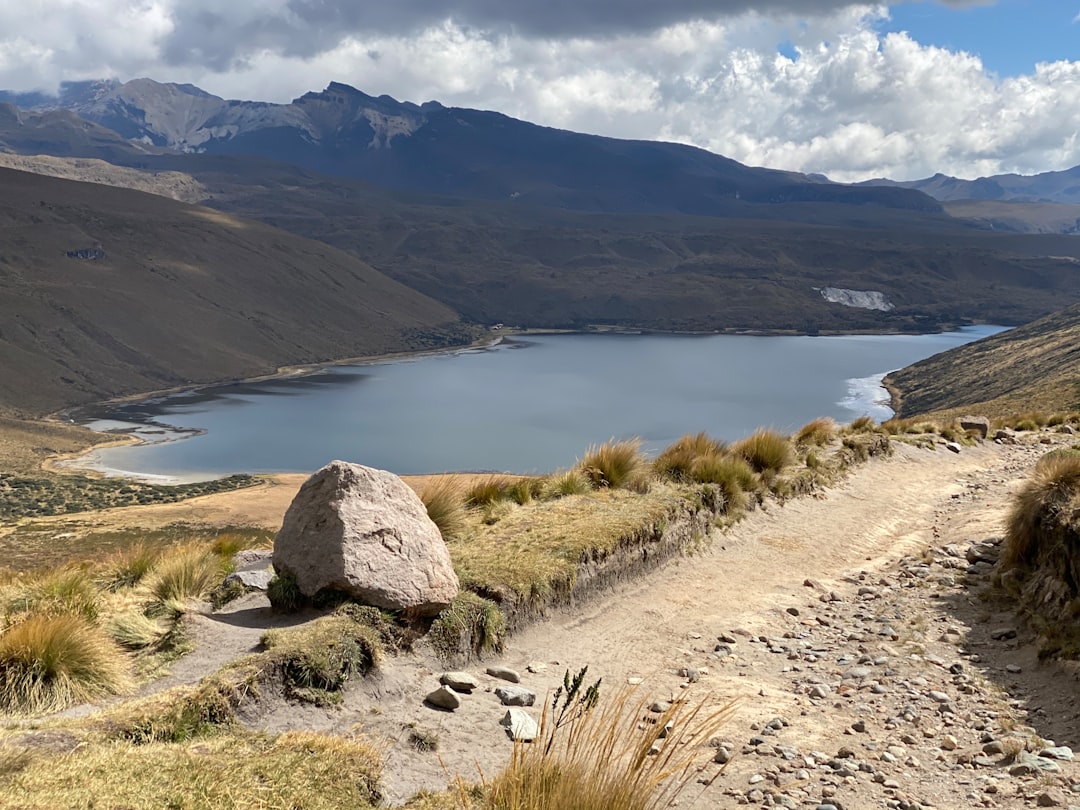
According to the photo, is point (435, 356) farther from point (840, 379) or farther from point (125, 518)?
point (125, 518)

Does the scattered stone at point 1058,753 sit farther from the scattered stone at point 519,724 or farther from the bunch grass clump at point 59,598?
the bunch grass clump at point 59,598

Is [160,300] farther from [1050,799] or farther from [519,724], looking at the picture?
[1050,799]

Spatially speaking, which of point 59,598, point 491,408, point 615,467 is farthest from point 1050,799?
point 491,408

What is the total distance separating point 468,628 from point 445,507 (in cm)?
248

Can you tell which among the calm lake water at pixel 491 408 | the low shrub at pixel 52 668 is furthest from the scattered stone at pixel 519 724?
the calm lake water at pixel 491 408

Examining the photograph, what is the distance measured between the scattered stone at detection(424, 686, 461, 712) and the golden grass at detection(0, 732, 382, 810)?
1.06 metres

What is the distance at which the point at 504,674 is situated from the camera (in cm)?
631

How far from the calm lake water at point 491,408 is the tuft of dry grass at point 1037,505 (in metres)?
41.6

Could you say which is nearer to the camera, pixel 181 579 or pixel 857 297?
pixel 181 579

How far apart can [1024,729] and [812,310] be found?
161 meters

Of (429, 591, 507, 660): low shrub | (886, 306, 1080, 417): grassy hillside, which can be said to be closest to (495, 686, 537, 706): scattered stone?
(429, 591, 507, 660): low shrub

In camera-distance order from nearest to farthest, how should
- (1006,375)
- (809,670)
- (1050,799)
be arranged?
(1050,799), (809,670), (1006,375)

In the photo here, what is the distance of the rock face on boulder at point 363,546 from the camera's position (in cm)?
625

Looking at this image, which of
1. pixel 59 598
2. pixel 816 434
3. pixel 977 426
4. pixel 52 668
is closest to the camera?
pixel 52 668
